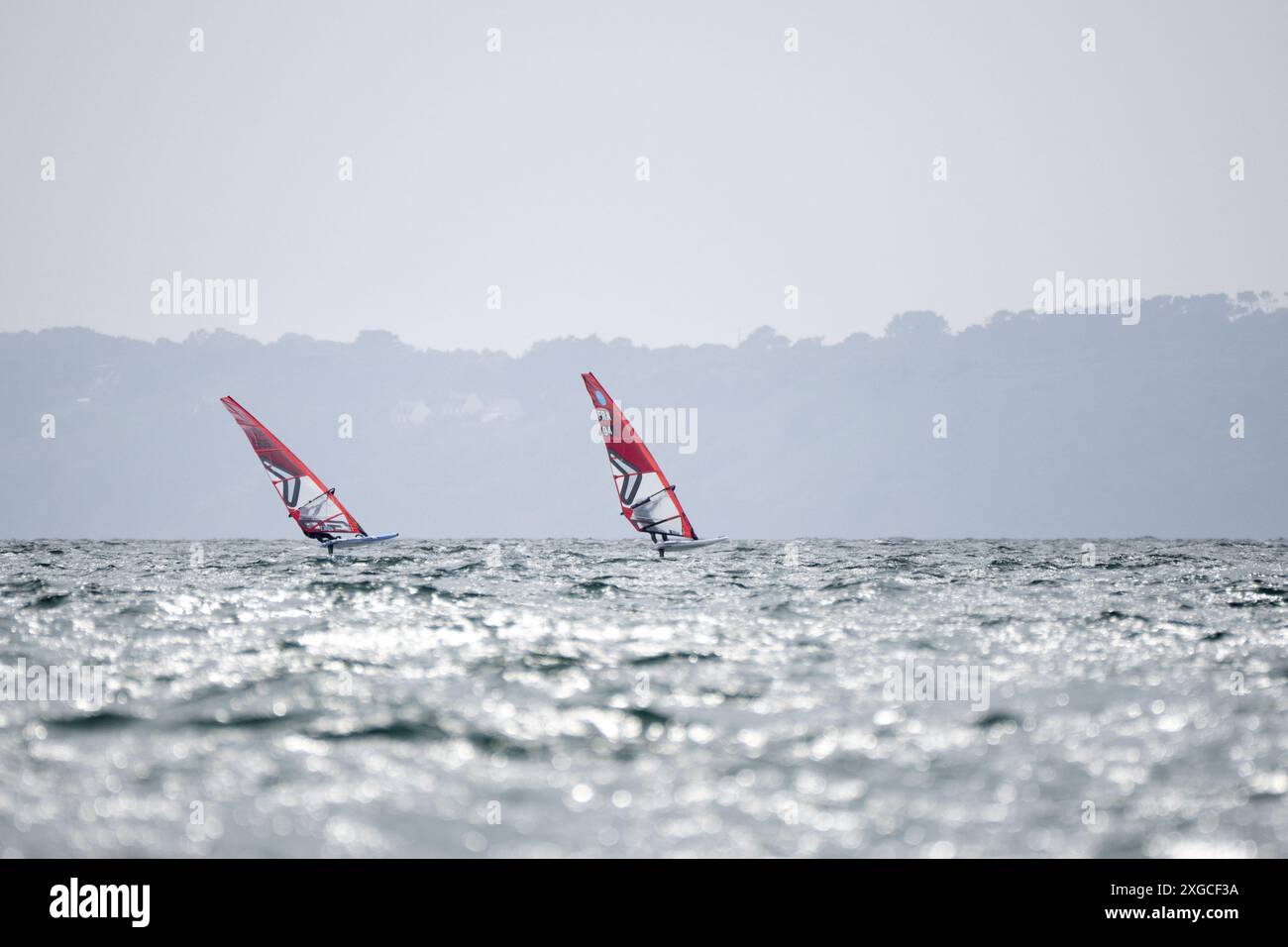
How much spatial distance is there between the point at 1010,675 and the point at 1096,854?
19.6ft

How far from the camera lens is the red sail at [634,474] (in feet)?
135

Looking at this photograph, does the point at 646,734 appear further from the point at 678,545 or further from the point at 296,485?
the point at 296,485

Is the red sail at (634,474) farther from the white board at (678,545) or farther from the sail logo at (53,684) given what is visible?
the sail logo at (53,684)

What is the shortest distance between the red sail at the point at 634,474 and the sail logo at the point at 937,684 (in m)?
28.1

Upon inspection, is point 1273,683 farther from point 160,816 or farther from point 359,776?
point 160,816
